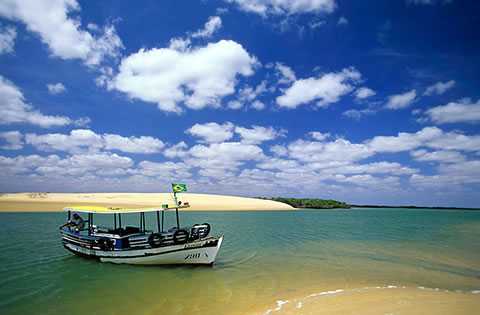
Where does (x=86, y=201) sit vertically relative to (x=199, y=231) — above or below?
below

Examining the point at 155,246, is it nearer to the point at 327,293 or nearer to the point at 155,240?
the point at 155,240

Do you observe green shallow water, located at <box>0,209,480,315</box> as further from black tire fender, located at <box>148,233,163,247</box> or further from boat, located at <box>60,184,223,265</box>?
black tire fender, located at <box>148,233,163,247</box>

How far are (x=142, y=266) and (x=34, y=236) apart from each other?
17120mm

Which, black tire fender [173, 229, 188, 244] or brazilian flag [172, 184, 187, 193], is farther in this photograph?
brazilian flag [172, 184, 187, 193]

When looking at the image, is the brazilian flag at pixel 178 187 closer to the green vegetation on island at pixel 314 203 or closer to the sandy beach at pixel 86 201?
the sandy beach at pixel 86 201

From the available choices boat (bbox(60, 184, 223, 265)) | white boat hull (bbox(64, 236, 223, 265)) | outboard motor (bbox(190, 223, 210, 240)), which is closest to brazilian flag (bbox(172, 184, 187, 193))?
boat (bbox(60, 184, 223, 265))

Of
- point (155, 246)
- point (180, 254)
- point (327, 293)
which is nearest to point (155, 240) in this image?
point (155, 246)

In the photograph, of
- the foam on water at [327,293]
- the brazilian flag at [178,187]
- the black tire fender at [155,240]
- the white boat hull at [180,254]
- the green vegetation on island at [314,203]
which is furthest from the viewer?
the green vegetation on island at [314,203]

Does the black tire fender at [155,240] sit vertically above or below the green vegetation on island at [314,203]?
above

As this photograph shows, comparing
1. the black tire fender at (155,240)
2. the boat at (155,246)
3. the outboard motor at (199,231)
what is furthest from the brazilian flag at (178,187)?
the black tire fender at (155,240)

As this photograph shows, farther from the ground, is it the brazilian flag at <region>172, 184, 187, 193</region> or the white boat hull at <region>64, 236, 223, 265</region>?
the brazilian flag at <region>172, 184, 187, 193</region>

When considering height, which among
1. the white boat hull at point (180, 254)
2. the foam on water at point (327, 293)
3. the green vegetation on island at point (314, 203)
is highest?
Answer: the white boat hull at point (180, 254)

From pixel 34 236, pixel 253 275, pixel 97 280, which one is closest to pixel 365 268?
pixel 253 275

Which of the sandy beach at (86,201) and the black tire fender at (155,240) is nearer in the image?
the black tire fender at (155,240)
